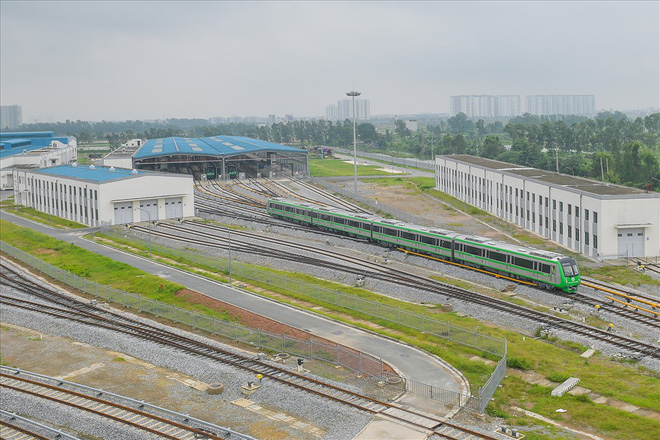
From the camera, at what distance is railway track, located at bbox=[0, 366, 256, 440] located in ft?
86.7

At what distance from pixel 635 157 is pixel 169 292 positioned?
7805cm

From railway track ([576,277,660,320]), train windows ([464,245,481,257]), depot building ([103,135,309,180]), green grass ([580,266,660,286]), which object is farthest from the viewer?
depot building ([103,135,309,180])

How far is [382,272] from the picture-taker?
5406 centimetres

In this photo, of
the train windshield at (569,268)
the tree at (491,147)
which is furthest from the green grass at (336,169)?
the train windshield at (569,268)

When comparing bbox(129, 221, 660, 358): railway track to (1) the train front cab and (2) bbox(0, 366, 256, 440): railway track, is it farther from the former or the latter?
(2) bbox(0, 366, 256, 440): railway track

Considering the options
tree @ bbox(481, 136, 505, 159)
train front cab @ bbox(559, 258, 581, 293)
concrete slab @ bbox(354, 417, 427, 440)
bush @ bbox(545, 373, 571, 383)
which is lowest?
A: concrete slab @ bbox(354, 417, 427, 440)

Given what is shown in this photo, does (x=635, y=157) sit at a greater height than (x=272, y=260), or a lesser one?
greater

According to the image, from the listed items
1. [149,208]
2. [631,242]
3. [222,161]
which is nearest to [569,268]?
[631,242]

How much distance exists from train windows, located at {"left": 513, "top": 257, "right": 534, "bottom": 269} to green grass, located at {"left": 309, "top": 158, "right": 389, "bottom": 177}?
288 feet

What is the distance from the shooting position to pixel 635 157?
10138cm

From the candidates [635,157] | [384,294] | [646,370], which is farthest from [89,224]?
[635,157]

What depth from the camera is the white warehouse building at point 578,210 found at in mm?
57656

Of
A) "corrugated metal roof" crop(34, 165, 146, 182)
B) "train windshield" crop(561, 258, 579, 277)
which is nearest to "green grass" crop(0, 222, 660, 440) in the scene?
"train windshield" crop(561, 258, 579, 277)

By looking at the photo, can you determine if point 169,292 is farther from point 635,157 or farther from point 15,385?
point 635,157
